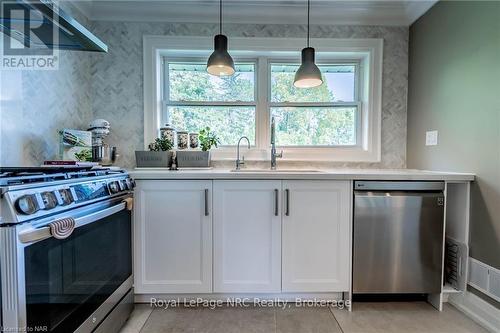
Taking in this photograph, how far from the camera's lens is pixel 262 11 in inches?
89.2

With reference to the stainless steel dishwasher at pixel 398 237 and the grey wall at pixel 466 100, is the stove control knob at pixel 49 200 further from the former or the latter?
the grey wall at pixel 466 100

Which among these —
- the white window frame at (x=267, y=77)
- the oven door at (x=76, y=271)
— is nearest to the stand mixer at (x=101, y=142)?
the white window frame at (x=267, y=77)

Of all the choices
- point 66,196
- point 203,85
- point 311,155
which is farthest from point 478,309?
point 203,85

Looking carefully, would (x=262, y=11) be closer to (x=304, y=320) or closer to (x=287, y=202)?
(x=287, y=202)

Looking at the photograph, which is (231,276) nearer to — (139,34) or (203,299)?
(203,299)

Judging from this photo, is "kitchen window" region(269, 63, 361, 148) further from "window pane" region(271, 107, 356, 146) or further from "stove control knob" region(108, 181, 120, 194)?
"stove control knob" region(108, 181, 120, 194)

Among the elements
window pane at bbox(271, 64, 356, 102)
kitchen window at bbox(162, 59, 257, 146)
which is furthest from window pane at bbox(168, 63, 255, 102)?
window pane at bbox(271, 64, 356, 102)

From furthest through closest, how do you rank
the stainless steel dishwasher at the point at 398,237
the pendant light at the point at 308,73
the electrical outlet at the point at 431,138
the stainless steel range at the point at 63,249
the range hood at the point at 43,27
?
the electrical outlet at the point at 431,138, the pendant light at the point at 308,73, the stainless steel dishwasher at the point at 398,237, the range hood at the point at 43,27, the stainless steel range at the point at 63,249

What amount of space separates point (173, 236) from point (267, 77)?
1.66 metres

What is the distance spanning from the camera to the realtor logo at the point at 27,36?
118cm

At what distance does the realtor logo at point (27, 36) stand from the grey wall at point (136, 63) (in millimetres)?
482

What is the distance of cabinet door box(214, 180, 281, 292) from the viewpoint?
178 cm

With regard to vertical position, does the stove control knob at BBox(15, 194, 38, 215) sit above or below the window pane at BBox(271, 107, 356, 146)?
below

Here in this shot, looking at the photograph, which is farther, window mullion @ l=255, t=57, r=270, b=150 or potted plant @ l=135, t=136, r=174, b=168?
window mullion @ l=255, t=57, r=270, b=150
